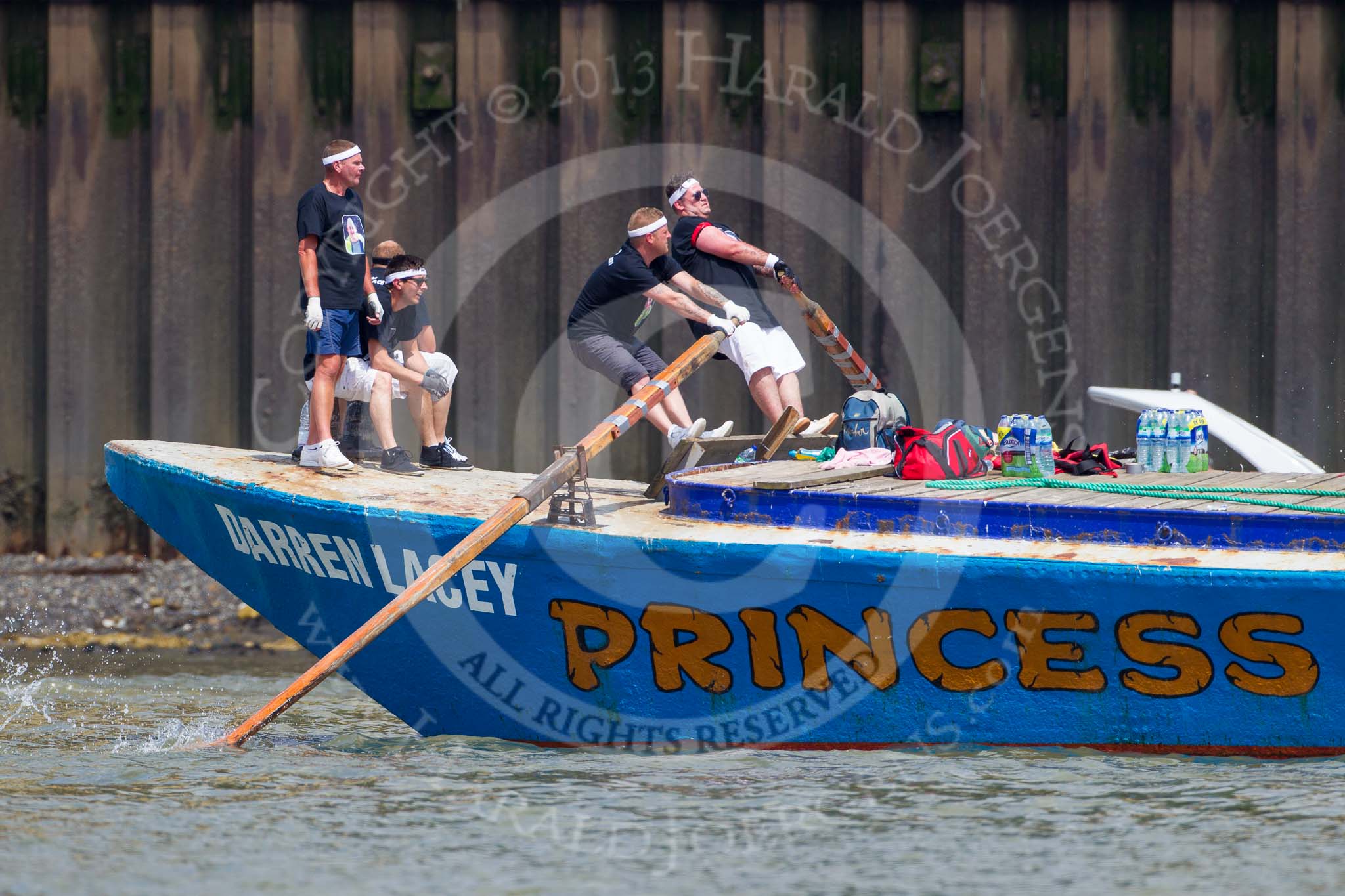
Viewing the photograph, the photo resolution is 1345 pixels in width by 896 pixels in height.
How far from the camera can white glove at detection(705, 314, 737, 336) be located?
7.24m

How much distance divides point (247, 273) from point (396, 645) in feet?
12.3

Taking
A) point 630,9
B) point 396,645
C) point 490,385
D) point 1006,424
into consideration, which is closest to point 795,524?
point 1006,424

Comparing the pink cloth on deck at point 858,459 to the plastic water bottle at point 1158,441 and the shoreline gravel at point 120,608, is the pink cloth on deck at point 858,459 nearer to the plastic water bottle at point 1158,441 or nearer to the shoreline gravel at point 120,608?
the plastic water bottle at point 1158,441

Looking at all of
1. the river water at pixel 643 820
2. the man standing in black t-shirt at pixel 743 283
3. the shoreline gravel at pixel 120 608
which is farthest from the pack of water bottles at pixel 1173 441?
the shoreline gravel at pixel 120 608

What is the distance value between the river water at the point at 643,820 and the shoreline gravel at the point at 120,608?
243 centimetres

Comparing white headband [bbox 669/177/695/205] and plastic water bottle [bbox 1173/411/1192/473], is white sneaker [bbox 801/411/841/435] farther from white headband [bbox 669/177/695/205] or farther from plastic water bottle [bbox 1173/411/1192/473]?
plastic water bottle [bbox 1173/411/1192/473]

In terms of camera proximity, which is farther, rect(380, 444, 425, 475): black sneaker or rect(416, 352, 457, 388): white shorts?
rect(416, 352, 457, 388): white shorts

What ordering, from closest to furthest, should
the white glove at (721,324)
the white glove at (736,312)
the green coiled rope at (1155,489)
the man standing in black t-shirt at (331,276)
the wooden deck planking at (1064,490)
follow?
the wooden deck planking at (1064,490)
the green coiled rope at (1155,489)
the man standing in black t-shirt at (331,276)
the white glove at (721,324)
the white glove at (736,312)

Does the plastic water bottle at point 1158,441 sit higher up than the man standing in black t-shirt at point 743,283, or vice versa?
the man standing in black t-shirt at point 743,283

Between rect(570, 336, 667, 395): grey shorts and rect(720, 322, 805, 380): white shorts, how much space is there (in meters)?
0.36

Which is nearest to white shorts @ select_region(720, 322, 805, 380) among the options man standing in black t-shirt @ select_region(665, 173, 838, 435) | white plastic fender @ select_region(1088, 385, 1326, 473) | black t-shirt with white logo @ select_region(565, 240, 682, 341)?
man standing in black t-shirt @ select_region(665, 173, 838, 435)

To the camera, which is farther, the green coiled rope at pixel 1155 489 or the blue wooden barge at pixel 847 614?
the green coiled rope at pixel 1155 489

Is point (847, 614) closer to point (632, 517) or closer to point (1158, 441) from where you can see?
point (632, 517)

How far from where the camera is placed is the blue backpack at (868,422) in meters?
6.71
